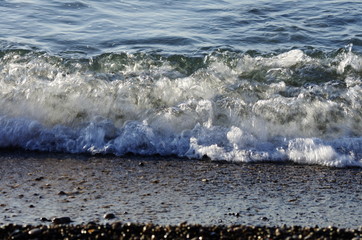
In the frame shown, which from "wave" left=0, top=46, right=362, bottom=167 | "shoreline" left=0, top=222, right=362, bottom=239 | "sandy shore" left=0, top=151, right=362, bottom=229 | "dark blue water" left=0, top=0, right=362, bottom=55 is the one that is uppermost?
"dark blue water" left=0, top=0, right=362, bottom=55

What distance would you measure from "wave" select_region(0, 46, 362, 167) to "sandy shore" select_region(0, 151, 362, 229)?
0.89 feet

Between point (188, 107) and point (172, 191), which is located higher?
point (188, 107)

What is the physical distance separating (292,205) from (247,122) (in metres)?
Result: 2.05

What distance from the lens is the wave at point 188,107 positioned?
7.04 metres

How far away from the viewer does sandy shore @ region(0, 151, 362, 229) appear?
5184 mm

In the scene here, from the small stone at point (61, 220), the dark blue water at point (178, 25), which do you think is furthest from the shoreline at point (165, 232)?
the dark blue water at point (178, 25)

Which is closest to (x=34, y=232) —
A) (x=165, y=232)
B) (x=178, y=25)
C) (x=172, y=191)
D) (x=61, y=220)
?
(x=61, y=220)

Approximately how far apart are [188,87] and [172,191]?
8.28ft

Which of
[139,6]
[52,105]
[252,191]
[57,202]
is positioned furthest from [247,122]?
[139,6]

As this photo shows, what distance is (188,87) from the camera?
26.7 feet

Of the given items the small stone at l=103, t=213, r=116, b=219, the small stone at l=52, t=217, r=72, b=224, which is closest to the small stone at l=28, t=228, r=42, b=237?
the small stone at l=52, t=217, r=72, b=224

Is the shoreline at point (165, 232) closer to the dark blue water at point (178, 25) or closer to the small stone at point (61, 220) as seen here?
the small stone at point (61, 220)

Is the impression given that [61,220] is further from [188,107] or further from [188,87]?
[188,87]

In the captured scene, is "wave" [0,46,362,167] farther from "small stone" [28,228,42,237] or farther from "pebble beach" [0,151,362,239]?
"small stone" [28,228,42,237]
